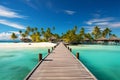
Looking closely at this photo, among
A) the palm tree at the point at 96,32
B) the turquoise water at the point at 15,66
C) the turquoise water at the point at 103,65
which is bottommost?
the turquoise water at the point at 103,65

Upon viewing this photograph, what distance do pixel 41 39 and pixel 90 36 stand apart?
27.5 m

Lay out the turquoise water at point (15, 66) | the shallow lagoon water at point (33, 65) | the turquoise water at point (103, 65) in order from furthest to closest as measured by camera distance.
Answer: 1. the turquoise water at point (103, 65)
2. the shallow lagoon water at point (33, 65)
3. the turquoise water at point (15, 66)

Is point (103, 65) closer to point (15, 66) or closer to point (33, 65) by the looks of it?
point (33, 65)

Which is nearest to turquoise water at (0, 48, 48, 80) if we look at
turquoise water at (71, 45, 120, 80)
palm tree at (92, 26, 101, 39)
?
turquoise water at (71, 45, 120, 80)

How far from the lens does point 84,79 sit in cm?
614

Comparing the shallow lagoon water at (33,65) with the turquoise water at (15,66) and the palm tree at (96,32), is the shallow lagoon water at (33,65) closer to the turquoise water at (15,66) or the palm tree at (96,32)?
the turquoise water at (15,66)

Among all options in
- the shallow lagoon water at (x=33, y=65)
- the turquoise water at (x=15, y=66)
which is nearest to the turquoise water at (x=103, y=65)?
the shallow lagoon water at (x=33, y=65)

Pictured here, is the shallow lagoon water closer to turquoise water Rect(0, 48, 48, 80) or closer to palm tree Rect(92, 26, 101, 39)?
turquoise water Rect(0, 48, 48, 80)

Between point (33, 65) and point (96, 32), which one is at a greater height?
point (96, 32)

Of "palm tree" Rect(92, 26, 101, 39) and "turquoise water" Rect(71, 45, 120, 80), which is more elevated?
"palm tree" Rect(92, 26, 101, 39)

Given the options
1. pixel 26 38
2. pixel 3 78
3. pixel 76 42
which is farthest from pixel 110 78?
pixel 26 38

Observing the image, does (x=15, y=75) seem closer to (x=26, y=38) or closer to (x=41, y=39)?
(x=41, y=39)

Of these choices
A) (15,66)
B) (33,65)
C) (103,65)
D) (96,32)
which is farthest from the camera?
(96,32)

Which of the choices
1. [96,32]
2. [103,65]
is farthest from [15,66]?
[96,32]
